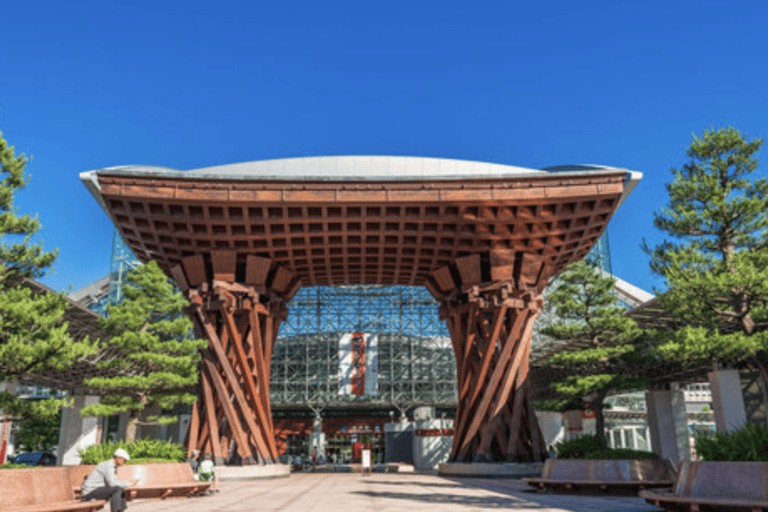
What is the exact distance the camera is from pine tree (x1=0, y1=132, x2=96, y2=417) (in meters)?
13.1

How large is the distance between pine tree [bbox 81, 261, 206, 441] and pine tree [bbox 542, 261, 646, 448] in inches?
515

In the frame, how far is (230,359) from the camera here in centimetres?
2519

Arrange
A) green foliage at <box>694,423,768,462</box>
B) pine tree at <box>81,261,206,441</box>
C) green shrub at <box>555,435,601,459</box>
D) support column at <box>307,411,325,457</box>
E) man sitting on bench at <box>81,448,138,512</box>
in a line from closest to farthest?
green foliage at <box>694,423,768,462</box> → man sitting on bench at <box>81,448,138,512</box> → green shrub at <box>555,435,601,459</box> → pine tree at <box>81,261,206,441</box> → support column at <box>307,411,325,457</box>

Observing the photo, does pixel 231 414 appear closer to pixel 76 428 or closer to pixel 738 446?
pixel 738 446

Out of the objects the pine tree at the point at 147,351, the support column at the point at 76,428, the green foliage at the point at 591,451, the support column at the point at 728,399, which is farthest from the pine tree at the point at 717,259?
the support column at the point at 76,428

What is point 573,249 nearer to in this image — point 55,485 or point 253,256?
point 253,256

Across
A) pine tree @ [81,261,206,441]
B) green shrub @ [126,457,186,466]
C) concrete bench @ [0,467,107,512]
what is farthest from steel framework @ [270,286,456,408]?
concrete bench @ [0,467,107,512]

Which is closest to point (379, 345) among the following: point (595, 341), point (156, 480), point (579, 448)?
point (595, 341)

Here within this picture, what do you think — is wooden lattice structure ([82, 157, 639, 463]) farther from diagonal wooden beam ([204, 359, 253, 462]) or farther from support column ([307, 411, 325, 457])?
support column ([307, 411, 325, 457])

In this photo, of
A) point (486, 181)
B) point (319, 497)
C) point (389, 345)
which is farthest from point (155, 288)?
point (389, 345)

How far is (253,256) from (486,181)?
32.5 feet

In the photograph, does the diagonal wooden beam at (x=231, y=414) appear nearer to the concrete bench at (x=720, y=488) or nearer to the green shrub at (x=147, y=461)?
the green shrub at (x=147, y=461)

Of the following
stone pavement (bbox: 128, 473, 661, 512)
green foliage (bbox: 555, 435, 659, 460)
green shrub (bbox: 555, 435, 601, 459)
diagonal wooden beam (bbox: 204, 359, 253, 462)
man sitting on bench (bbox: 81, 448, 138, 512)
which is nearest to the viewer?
man sitting on bench (bbox: 81, 448, 138, 512)

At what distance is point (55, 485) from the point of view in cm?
952
